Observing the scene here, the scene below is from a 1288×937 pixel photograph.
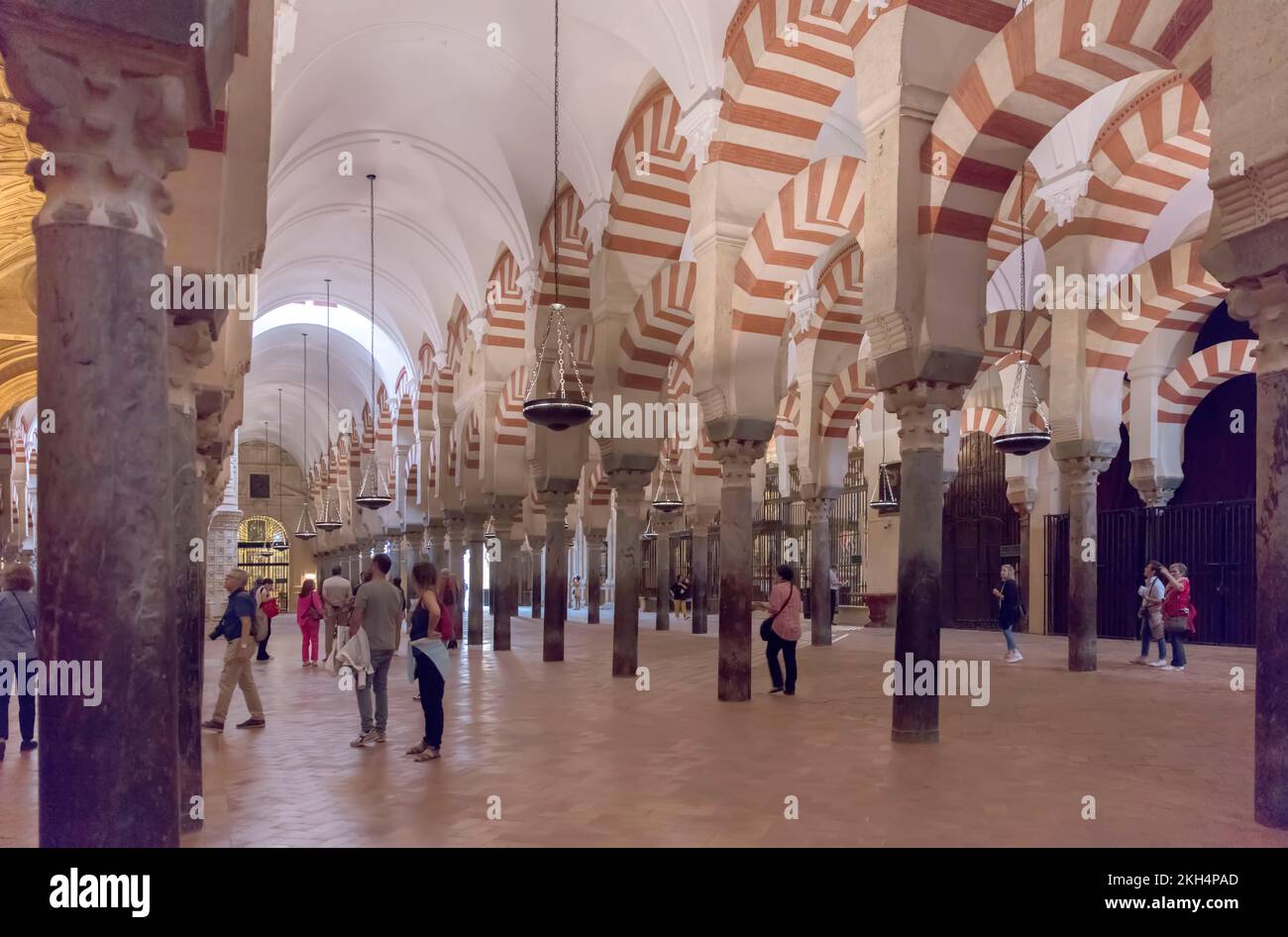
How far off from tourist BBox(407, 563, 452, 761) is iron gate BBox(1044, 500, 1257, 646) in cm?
883

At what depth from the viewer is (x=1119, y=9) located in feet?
15.8

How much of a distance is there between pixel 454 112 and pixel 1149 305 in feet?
23.5

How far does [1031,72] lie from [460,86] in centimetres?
657

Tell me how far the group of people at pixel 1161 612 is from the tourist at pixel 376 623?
6087 millimetres

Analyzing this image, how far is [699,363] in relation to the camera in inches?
284

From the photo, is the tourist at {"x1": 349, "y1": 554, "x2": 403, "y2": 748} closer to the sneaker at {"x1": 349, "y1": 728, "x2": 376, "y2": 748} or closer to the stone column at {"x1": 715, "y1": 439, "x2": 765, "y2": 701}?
the sneaker at {"x1": 349, "y1": 728, "x2": 376, "y2": 748}

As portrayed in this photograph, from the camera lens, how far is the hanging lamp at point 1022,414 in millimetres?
9055

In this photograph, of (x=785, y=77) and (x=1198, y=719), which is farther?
(x=785, y=77)

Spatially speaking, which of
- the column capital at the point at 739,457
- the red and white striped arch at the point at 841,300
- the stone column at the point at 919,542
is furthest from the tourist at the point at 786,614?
the red and white striped arch at the point at 841,300

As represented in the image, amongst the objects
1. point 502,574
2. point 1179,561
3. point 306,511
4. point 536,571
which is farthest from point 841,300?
point 536,571

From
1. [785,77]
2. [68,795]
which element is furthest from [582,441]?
[68,795]

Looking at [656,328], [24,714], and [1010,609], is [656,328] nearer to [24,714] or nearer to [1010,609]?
[1010,609]
